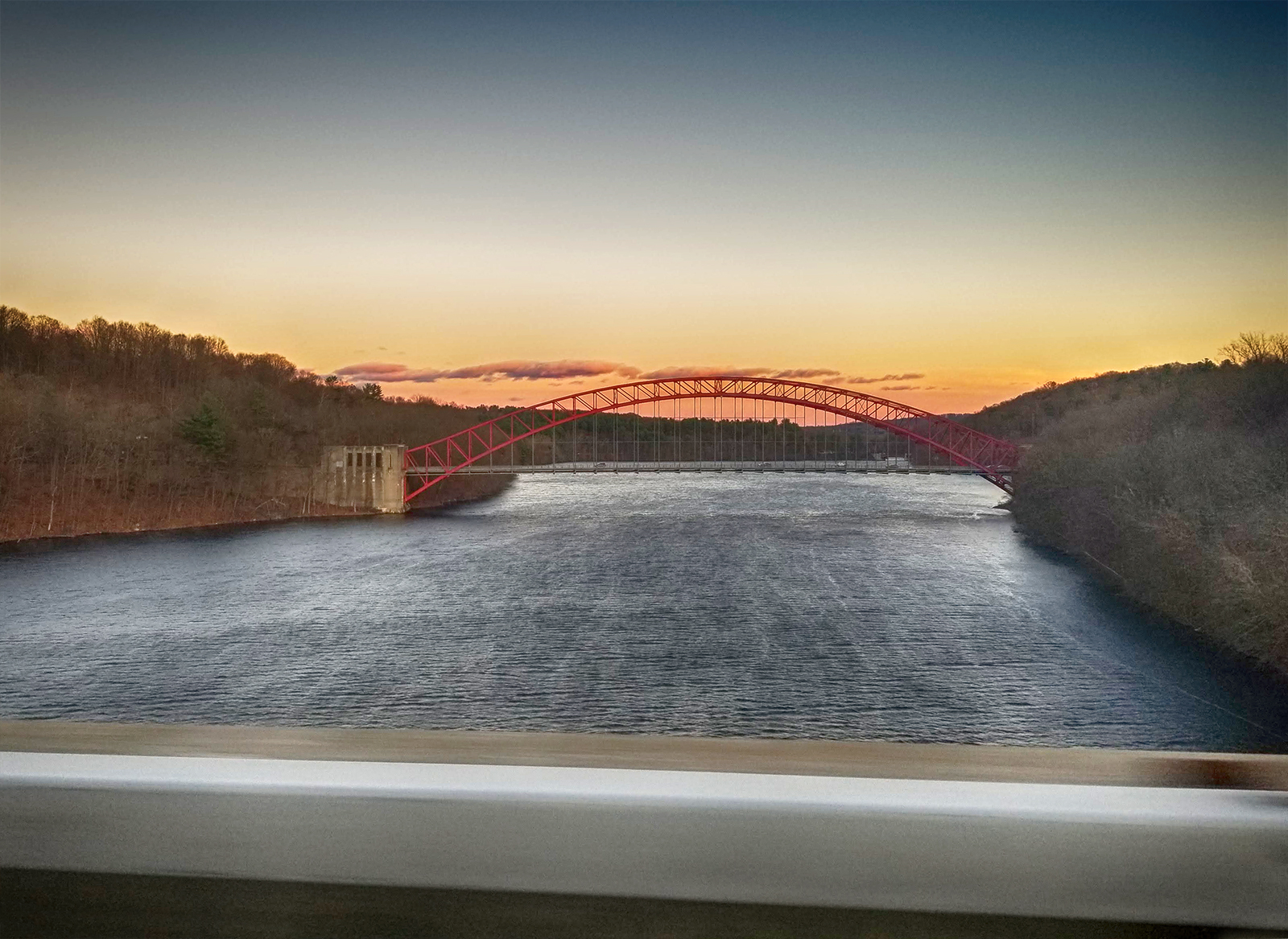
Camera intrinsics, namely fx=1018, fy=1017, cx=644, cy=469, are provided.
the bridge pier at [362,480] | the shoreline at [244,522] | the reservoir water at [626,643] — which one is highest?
the bridge pier at [362,480]

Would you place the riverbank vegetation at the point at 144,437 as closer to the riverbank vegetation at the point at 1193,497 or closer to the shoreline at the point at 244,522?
the shoreline at the point at 244,522

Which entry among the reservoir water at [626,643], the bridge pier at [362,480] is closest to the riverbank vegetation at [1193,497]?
the reservoir water at [626,643]

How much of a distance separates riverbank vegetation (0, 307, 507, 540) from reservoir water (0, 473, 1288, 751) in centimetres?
723

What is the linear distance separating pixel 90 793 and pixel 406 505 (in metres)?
61.9

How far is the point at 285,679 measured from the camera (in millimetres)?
21016

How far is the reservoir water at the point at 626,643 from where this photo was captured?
60.7 feet

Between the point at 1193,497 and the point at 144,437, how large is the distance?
47.6 meters

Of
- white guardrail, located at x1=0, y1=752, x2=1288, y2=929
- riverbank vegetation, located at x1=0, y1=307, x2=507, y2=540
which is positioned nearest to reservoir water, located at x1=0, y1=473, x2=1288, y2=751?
riverbank vegetation, located at x1=0, y1=307, x2=507, y2=540

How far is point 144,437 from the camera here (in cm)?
5222

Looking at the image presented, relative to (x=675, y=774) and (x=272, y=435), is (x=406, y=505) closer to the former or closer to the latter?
(x=272, y=435)

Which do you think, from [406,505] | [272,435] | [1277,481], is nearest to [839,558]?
[1277,481]

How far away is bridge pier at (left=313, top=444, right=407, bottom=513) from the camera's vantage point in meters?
59.3

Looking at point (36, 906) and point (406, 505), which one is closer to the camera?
point (36, 906)

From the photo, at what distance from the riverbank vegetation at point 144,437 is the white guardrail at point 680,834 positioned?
50.1 m
